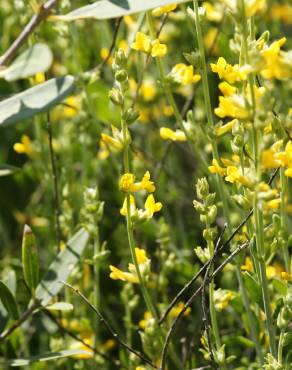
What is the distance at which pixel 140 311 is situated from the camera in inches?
86.4

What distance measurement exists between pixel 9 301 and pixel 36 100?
0.40 m

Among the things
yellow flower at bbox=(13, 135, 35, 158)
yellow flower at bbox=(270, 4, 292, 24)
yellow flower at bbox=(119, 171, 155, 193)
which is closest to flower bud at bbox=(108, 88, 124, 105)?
yellow flower at bbox=(119, 171, 155, 193)

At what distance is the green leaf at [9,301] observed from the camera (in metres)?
1.42

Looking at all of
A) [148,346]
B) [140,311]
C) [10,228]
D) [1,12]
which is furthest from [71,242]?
[1,12]

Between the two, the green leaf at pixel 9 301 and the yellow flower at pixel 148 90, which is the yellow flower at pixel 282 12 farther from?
the green leaf at pixel 9 301

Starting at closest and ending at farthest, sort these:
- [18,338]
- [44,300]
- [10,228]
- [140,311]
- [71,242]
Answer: [44,300] → [71,242] → [18,338] → [140,311] → [10,228]

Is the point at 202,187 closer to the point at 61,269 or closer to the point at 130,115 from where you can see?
the point at 130,115

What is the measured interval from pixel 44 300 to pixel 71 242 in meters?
0.16

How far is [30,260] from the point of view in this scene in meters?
1.43

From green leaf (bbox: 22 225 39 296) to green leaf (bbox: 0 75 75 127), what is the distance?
0.24 meters

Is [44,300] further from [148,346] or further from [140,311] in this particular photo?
[140,311]

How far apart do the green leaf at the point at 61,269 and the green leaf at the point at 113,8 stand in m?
0.51

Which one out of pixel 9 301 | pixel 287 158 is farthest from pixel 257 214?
pixel 9 301

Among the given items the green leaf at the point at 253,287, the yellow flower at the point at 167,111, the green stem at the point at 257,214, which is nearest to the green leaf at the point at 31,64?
the green stem at the point at 257,214
